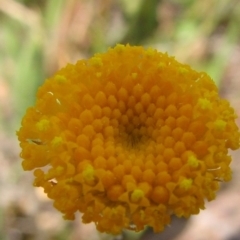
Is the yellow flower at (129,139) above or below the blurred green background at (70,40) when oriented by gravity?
below

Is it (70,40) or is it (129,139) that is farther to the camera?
(70,40)

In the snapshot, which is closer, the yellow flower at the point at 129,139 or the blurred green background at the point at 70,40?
the yellow flower at the point at 129,139

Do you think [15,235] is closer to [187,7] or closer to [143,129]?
Result: [143,129]

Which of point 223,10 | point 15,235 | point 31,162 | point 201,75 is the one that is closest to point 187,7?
point 223,10

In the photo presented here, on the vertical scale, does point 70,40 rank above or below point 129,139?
above
